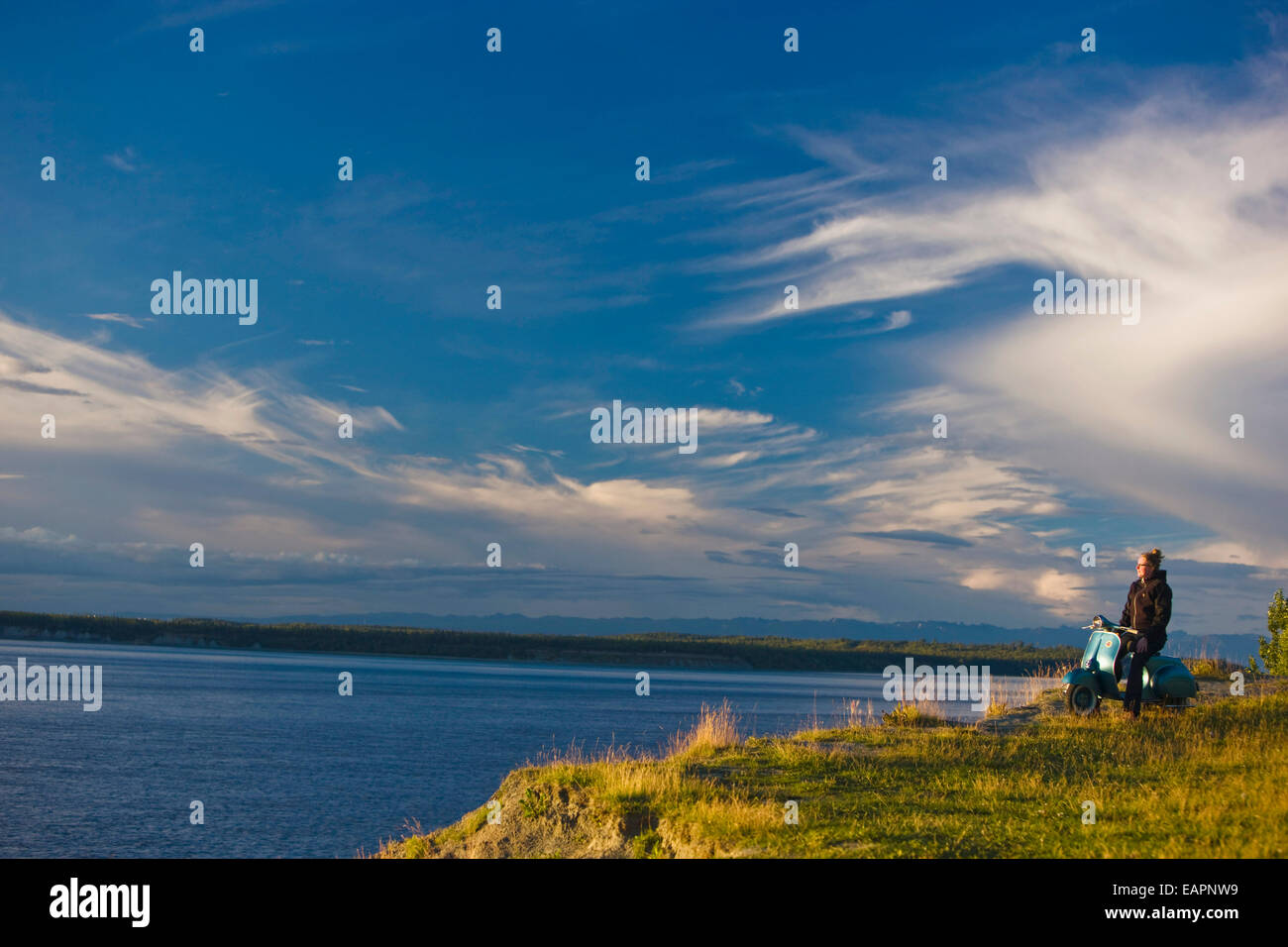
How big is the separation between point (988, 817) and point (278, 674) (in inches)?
4815

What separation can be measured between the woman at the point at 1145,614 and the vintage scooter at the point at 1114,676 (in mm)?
289

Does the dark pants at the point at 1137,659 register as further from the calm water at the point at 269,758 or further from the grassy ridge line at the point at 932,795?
the calm water at the point at 269,758

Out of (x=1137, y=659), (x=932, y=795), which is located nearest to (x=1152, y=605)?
(x=1137, y=659)

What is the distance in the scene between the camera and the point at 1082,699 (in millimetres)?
19016

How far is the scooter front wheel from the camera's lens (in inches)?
746

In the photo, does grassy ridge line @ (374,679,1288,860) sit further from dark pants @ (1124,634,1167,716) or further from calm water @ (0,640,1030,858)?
calm water @ (0,640,1030,858)

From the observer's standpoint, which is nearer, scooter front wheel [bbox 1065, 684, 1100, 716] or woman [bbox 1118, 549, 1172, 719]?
woman [bbox 1118, 549, 1172, 719]

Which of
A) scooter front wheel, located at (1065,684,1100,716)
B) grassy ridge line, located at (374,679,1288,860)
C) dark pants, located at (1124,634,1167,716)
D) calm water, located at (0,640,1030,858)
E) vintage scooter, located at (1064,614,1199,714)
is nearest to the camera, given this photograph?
grassy ridge line, located at (374,679,1288,860)

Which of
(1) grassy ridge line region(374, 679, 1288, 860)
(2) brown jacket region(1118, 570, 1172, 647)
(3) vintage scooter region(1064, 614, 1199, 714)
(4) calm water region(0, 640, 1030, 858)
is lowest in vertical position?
(4) calm water region(0, 640, 1030, 858)

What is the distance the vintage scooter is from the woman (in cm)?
29

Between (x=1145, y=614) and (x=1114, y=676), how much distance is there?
195 cm

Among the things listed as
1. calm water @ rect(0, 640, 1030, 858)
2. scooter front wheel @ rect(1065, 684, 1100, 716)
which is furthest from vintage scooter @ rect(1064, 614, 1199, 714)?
calm water @ rect(0, 640, 1030, 858)
